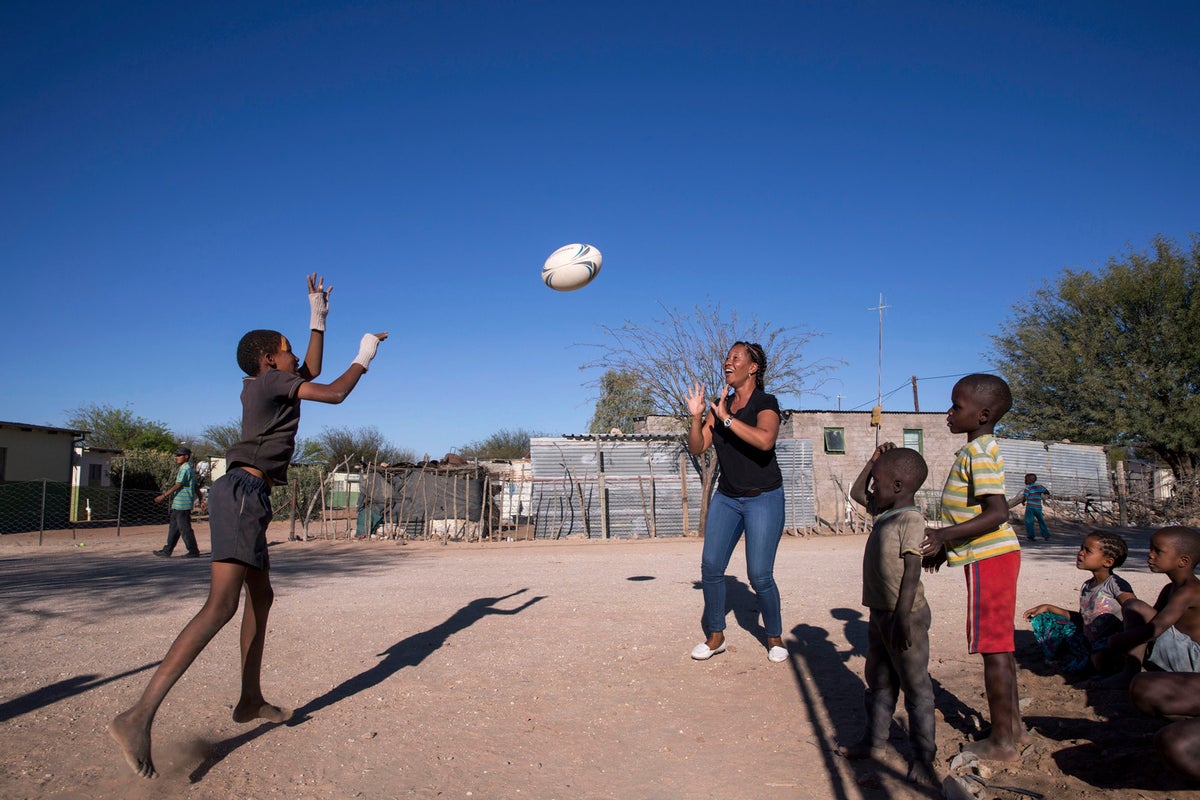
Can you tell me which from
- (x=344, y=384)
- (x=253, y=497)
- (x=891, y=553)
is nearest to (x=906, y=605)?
(x=891, y=553)

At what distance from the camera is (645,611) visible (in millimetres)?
6867

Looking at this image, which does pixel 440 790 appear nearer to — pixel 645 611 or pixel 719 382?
pixel 645 611

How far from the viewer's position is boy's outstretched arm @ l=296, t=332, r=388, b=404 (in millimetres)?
3342

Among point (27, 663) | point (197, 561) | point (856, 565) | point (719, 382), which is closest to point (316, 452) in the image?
point (719, 382)

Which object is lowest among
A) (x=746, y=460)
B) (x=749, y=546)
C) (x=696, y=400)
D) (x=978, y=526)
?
(x=749, y=546)

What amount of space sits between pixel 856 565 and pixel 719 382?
39.1 ft

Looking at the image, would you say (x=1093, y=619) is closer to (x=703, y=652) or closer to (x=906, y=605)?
(x=906, y=605)

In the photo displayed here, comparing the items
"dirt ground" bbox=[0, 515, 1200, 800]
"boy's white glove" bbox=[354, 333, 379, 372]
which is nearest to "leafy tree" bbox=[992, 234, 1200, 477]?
"dirt ground" bbox=[0, 515, 1200, 800]

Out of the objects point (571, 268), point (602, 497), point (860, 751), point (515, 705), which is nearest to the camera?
point (860, 751)

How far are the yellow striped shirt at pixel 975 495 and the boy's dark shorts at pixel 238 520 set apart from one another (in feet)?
9.83

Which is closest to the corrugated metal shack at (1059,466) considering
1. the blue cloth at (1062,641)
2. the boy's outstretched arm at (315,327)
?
the blue cloth at (1062,641)

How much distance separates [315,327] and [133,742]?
6.48ft

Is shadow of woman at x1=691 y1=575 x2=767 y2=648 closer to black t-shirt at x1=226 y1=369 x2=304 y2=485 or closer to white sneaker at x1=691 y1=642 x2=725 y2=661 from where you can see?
white sneaker at x1=691 y1=642 x2=725 y2=661

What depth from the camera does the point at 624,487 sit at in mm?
22141
